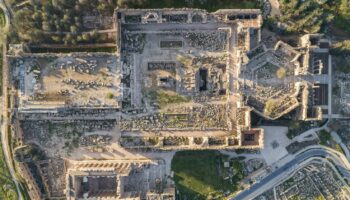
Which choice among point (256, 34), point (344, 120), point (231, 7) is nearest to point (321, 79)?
point (344, 120)

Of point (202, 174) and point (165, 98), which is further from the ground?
point (165, 98)

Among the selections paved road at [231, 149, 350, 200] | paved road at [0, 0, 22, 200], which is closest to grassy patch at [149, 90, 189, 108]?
paved road at [231, 149, 350, 200]

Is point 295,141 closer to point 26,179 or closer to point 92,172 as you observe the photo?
point 92,172

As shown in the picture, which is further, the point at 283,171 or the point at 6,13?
the point at 283,171

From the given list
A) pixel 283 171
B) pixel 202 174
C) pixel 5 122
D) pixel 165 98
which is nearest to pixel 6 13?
pixel 5 122

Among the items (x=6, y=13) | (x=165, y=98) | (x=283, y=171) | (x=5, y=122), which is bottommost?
(x=283, y=171)

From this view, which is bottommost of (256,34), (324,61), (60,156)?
(60,156)

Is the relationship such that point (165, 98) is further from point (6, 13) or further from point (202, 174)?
point (6, 13)
